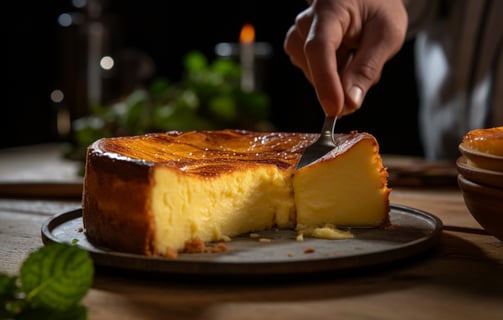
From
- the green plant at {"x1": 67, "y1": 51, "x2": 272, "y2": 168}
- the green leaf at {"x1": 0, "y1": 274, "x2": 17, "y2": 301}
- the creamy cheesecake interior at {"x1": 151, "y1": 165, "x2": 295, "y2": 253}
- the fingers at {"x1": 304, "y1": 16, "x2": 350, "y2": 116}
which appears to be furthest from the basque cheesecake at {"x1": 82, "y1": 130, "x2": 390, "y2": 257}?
the green plant at {"x1": 67, "y1": 51, "x2": 272, "y2": 168}

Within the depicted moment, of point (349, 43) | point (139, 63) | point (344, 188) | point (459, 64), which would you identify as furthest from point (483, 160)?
point (139, 63)

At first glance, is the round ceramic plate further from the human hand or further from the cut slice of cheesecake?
the human hand

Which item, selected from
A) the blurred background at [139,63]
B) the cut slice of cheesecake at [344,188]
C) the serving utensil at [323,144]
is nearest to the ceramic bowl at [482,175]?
the cut slice of cheesecake at [344,188]

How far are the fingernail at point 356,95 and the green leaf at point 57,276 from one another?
113cm

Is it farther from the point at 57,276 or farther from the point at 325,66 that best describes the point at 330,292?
the point at 325,66

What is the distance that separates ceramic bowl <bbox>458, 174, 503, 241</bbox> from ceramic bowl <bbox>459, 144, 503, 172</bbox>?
0.04 m

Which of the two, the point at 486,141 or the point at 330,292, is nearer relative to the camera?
the point at 330,292

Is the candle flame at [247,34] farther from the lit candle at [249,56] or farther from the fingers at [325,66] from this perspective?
the fingers at [325,66]

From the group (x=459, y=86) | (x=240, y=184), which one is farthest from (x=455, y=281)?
(x=459, y=86)

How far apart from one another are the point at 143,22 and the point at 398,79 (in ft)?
6.69

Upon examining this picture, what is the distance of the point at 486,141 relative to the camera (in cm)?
145

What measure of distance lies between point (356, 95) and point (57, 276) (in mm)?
1190

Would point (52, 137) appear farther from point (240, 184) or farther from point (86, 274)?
point (86, 274)

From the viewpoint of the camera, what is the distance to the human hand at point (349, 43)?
1.93 metres
